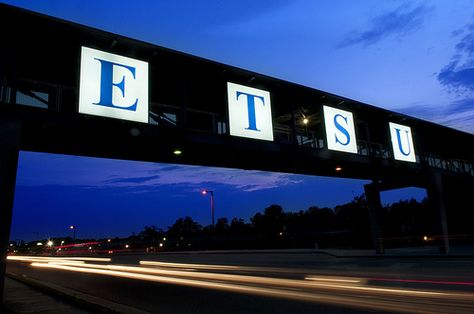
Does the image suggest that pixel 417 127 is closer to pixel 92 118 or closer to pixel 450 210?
pixel 450 210

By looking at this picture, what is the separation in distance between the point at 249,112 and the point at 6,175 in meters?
8.93

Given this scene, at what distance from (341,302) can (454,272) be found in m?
6.66

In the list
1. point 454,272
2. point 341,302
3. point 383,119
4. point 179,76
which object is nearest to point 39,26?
point 179,76

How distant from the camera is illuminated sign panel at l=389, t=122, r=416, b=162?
71.3 ft

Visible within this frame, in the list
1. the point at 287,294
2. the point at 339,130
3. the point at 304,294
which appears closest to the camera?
the point at 304,294

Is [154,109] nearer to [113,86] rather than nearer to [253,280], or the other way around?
[113,86]

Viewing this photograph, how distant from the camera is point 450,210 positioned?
120ft

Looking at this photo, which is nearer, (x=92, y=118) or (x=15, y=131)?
(x=15, y=131)

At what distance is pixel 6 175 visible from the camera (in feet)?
34.1

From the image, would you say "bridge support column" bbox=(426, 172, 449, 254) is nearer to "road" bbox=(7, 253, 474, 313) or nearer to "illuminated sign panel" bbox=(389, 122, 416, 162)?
"illuminated sign panel" bbox=(389, 122, 416, 162)

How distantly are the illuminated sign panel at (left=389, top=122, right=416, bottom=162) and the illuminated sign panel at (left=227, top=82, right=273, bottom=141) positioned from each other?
27.3 feet

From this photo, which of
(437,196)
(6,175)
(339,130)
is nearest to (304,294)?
(6,175)

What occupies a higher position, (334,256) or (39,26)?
(39,26)

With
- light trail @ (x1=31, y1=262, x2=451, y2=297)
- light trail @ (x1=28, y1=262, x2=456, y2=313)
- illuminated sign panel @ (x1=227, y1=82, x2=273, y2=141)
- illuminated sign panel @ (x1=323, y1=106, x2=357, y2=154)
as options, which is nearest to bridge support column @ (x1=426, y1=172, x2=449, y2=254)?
illuminated sign panel @ (x1=323, y1=106, x2=357, y2=154)
